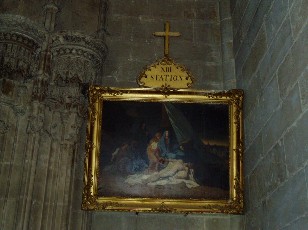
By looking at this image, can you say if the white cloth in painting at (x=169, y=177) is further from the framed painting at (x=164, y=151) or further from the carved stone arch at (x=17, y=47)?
the carved stone arch at (x=17, y=47)

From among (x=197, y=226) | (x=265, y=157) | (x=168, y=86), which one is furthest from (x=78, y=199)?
(x=265, y=157)

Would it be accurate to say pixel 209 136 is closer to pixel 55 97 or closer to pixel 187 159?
pixel 187 159

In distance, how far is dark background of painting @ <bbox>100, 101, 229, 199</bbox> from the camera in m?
5.52

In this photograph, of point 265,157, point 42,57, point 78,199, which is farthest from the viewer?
point 42,57

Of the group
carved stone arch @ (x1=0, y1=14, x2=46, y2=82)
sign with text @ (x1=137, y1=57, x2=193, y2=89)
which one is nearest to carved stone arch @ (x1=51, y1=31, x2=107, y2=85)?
carved stone arch @ (x1=0, y1=14, x2=46, y2=82)

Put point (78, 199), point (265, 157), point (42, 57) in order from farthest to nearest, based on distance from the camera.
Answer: point (42, 57)
point (78, 199)
point (265, 157)

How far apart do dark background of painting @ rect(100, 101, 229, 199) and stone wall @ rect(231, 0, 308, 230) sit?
0.33m

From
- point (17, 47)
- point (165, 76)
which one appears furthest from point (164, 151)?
point (17, 47)

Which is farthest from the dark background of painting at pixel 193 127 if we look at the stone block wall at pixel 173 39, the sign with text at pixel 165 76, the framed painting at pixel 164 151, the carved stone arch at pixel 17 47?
the carved stone arch at pixel 17 47

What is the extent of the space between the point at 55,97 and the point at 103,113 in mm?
613

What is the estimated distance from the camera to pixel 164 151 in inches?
221

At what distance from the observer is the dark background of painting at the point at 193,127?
217 inches

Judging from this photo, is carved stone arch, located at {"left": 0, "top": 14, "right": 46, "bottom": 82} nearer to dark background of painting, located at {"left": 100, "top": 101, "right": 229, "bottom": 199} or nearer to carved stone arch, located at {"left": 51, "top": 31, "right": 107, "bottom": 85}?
Answer: carved stone arch, located at {"left": 51, "top": 31, "right": 107, "bottom": 85}

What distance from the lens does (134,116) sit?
573 centimetres
